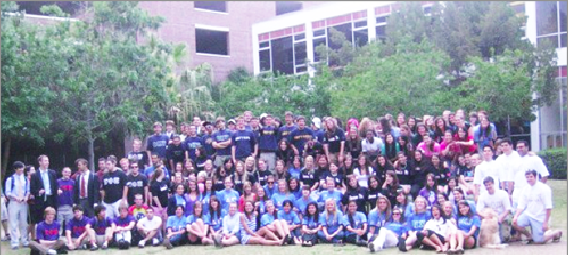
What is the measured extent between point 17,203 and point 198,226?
3.73 m

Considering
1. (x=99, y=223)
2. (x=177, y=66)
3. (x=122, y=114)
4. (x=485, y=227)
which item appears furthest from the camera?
(x=177, y=66)

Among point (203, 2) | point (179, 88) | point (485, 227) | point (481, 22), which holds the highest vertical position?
point (203, 2)

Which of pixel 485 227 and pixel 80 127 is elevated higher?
pixel 80 127

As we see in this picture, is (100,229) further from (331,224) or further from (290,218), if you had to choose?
(331,224)

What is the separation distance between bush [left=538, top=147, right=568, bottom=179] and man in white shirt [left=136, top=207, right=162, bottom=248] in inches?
591

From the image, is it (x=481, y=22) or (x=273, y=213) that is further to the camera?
(x=481, y=22)

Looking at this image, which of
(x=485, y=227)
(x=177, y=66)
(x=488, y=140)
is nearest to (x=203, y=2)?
(x=177, y=66)

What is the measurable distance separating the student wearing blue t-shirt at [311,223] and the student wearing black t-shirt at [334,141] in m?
1.81

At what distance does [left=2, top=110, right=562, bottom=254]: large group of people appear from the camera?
14.2 meters

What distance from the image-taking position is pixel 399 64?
26.3 m

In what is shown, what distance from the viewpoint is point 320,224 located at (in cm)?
1495

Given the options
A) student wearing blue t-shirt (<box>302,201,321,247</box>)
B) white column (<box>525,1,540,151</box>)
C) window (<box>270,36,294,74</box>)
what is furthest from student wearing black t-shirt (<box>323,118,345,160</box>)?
window (<box>270,36,294,74</box>)

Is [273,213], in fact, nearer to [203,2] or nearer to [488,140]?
[488,140]

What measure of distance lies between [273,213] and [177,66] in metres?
20.0
